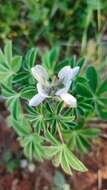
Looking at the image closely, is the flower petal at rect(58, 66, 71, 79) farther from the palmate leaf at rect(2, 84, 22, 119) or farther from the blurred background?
the blurred background

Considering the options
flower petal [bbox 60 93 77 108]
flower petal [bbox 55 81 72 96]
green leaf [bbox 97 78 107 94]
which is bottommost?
flower petal [bbox 60 93 77 108]

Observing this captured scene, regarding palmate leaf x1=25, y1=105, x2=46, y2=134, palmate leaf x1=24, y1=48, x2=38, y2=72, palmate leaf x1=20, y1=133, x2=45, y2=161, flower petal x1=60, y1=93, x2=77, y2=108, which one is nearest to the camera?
flower petal x1=60, y1=93, x2=77, y2=108

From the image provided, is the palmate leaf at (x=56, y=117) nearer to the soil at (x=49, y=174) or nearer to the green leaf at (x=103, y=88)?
the green leaf at (x=103, y=88)

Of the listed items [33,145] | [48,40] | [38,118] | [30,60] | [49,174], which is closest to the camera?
[38,118]

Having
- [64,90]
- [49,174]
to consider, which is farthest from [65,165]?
[49,174]

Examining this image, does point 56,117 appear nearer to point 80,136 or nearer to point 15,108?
point 15,108

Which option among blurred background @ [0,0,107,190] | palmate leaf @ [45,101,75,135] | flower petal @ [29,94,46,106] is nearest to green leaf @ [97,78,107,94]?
palmate leaf @ [45,101,75,135]

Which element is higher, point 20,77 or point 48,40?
point 48,40

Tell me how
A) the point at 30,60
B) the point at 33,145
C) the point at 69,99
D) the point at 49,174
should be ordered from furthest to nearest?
the point at 49,174
the point at 33,145
the point at 30,60
the point at 69,99

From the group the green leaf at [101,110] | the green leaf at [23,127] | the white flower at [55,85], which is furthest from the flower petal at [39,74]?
the green leaf at [23,127]
